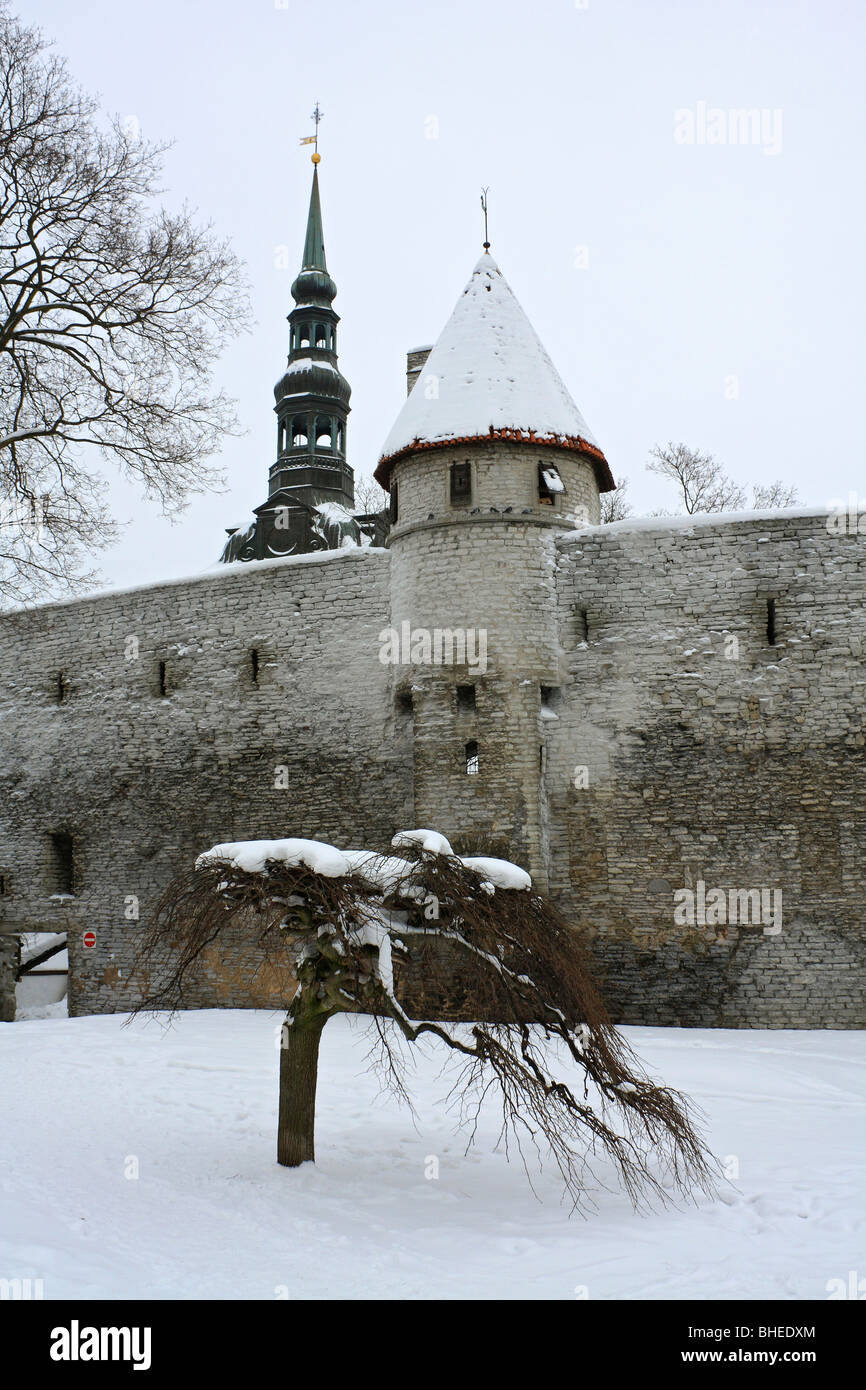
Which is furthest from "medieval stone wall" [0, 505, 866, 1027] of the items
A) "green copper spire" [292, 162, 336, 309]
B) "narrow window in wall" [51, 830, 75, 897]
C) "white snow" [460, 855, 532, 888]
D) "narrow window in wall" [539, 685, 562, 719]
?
"green copper spire" [292, 162, 336, 309]

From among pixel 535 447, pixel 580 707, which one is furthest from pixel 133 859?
pixel 535 447

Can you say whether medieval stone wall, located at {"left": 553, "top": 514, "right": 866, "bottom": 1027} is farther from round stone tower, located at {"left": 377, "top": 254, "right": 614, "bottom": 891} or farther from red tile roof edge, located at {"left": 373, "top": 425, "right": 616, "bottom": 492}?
red tile roof edge, located at {"left": 373, "top": 425, "right": 616, "bottom": 492}

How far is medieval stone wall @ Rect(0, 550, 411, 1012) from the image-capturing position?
569 inches

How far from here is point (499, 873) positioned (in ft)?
23.2

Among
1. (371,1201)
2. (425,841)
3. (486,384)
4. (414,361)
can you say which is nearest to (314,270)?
(414,361)

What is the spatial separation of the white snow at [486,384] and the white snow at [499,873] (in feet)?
24.3

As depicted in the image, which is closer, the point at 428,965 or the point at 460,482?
the point at 428,965

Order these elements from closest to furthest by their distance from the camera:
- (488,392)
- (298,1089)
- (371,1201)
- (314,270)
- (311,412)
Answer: (371,1201)
(298,1089)
(488,392)
(311,412)
(314,270)

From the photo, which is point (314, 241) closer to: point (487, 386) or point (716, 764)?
point (487, 386)

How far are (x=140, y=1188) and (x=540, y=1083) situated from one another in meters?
2.43

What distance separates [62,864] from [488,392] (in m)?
9.43

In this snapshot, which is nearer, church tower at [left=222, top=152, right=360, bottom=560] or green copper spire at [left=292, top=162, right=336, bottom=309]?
church tower at [left=222, top=152, right=360, bottom=560]

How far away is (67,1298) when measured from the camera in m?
4.83

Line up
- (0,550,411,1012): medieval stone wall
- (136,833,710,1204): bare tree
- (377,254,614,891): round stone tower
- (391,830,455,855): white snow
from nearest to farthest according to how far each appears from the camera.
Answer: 1. (136,833,710,1204): bare tree
2. (391,830,455,855): white snow
3. (377,254,614,891): round stone tower
4. (0,550,411,1012): medieval stone wall
